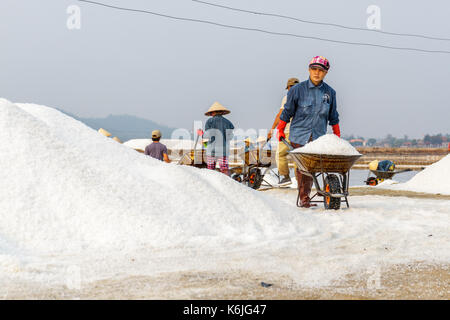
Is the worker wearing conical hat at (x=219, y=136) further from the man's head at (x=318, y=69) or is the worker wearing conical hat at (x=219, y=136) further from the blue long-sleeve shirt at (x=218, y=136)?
the man's head at (x=318, y=69)

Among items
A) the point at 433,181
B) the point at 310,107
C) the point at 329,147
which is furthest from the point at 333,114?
the point at 433,181

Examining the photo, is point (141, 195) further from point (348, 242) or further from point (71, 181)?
point (348, 242)

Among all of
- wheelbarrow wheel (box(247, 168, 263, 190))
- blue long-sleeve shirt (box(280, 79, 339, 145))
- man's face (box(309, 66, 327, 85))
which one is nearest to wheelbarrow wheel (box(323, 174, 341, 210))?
Answer: blue long-sleeve shirt (box(280, 79, 339, 145))

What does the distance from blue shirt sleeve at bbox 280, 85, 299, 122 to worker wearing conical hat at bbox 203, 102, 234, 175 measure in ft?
6.60

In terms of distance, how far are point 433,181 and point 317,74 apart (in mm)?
4728

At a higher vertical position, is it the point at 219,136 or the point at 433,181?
the point at 219,136

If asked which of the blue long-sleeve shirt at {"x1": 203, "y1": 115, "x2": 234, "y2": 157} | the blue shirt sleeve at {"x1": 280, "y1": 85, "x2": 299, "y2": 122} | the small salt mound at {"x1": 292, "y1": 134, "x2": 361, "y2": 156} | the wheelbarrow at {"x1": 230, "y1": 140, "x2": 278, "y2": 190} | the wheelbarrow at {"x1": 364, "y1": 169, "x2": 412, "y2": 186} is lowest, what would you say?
the wheelbarrow at {"x1": 364, "y1": 169, "x2": 412, "y2": 186}

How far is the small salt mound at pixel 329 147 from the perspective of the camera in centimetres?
507

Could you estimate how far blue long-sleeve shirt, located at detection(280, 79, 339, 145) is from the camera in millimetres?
5645

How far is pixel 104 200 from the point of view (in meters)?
3.62

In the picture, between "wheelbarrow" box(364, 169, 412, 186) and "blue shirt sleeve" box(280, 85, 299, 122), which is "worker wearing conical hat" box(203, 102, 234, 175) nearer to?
"blue shirt sleeve" box(280, 85, 299, 122)

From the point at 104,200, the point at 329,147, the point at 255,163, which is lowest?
the point at 104,200

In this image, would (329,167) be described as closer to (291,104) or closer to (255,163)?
(291,104)
